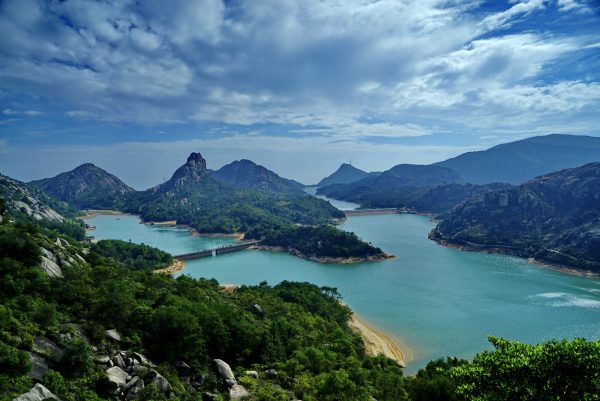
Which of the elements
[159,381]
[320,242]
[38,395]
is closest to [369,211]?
[320,242]

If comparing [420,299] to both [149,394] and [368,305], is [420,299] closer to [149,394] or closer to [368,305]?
[368,305]

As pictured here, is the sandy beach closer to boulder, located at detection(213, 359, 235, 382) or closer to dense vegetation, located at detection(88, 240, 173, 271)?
boulder, located at detection(213, 359, 235, 382)

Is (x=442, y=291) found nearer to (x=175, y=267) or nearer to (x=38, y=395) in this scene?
(x=175, y=267)

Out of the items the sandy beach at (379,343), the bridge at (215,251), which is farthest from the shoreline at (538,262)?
the bridge at (215,251)

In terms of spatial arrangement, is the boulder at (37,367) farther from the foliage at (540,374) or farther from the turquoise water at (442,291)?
the turquoise water at (442,291)

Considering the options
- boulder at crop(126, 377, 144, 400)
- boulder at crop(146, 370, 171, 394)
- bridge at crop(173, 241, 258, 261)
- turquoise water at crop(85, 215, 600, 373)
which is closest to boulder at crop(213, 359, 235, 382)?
boulder at crop(146, 370, 171, 394)

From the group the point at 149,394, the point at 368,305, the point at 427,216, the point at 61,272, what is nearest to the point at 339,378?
the point at 149,394
